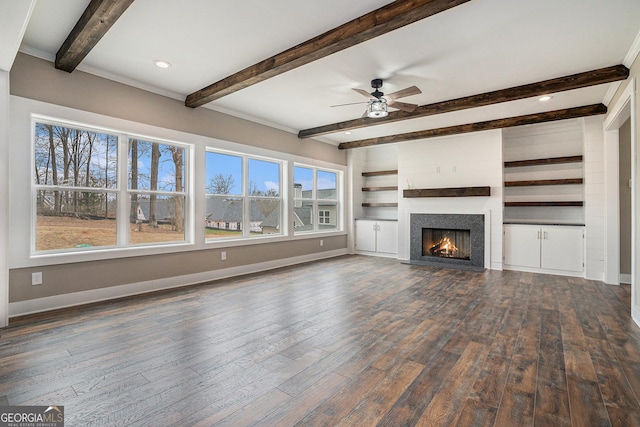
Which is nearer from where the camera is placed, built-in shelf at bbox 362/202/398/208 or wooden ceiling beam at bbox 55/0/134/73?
wooden ceiling beam at bbox 55/0/134/73

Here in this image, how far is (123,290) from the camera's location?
3.99m

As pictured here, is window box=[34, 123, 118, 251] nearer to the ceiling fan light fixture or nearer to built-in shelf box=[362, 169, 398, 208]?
the ceiling fan light fixture

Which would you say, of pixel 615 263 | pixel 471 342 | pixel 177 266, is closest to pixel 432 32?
pixel 471 342

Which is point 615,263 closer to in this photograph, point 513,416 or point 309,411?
point 513,416

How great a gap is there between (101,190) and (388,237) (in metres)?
5.78

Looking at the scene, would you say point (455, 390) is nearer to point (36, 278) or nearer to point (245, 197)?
point (36, 278)

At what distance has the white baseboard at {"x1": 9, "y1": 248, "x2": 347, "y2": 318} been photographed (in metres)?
3.32

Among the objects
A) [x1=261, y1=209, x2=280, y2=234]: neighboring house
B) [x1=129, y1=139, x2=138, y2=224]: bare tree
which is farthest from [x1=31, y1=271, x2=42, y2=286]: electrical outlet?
[x1=261, y1=209, x2=280, y2=234]: neighboring house

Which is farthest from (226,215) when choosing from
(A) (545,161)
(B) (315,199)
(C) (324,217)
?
(A) (545,161)

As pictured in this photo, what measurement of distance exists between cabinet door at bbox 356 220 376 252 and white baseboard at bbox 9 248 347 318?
2630 millimetres

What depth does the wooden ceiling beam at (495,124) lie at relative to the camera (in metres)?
4.81

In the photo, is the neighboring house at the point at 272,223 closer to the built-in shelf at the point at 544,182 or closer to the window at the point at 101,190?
the window at the point at 101,190

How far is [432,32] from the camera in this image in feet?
9.46

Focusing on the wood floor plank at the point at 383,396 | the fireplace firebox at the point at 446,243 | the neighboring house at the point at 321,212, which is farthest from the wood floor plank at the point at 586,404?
the neighboring house at the point at 321,212
